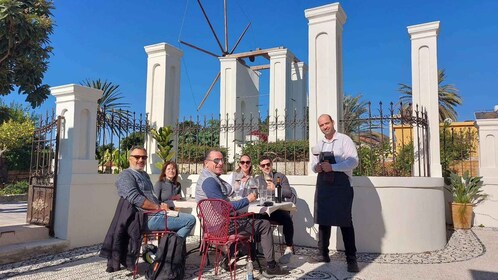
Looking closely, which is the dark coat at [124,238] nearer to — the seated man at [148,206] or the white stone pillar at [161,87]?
the seated man at [148,206]

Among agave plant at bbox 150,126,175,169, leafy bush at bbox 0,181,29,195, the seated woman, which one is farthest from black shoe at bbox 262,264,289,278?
leafy bush at bbox 0,181,29,195

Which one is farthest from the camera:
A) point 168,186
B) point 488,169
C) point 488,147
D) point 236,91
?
point 236,91

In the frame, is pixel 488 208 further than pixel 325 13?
Yes

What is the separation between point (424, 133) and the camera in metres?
6.96

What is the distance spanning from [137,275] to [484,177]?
7.94 meters

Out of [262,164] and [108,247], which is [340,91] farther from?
[108,247]

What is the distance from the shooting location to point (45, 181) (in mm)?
Answer: 5578

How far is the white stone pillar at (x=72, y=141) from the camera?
5.20 m

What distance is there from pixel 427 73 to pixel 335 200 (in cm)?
449

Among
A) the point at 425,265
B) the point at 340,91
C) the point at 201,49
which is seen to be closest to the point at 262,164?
the point at 340,91

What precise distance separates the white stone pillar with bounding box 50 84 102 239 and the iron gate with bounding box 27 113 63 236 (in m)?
0.07

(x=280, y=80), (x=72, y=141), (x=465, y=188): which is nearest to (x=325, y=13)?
(x=72, y=141)

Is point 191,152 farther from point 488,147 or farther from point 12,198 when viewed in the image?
point 12,198

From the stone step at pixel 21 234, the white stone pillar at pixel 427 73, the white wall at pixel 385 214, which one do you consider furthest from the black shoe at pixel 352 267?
the stone step at pixel 21 234
